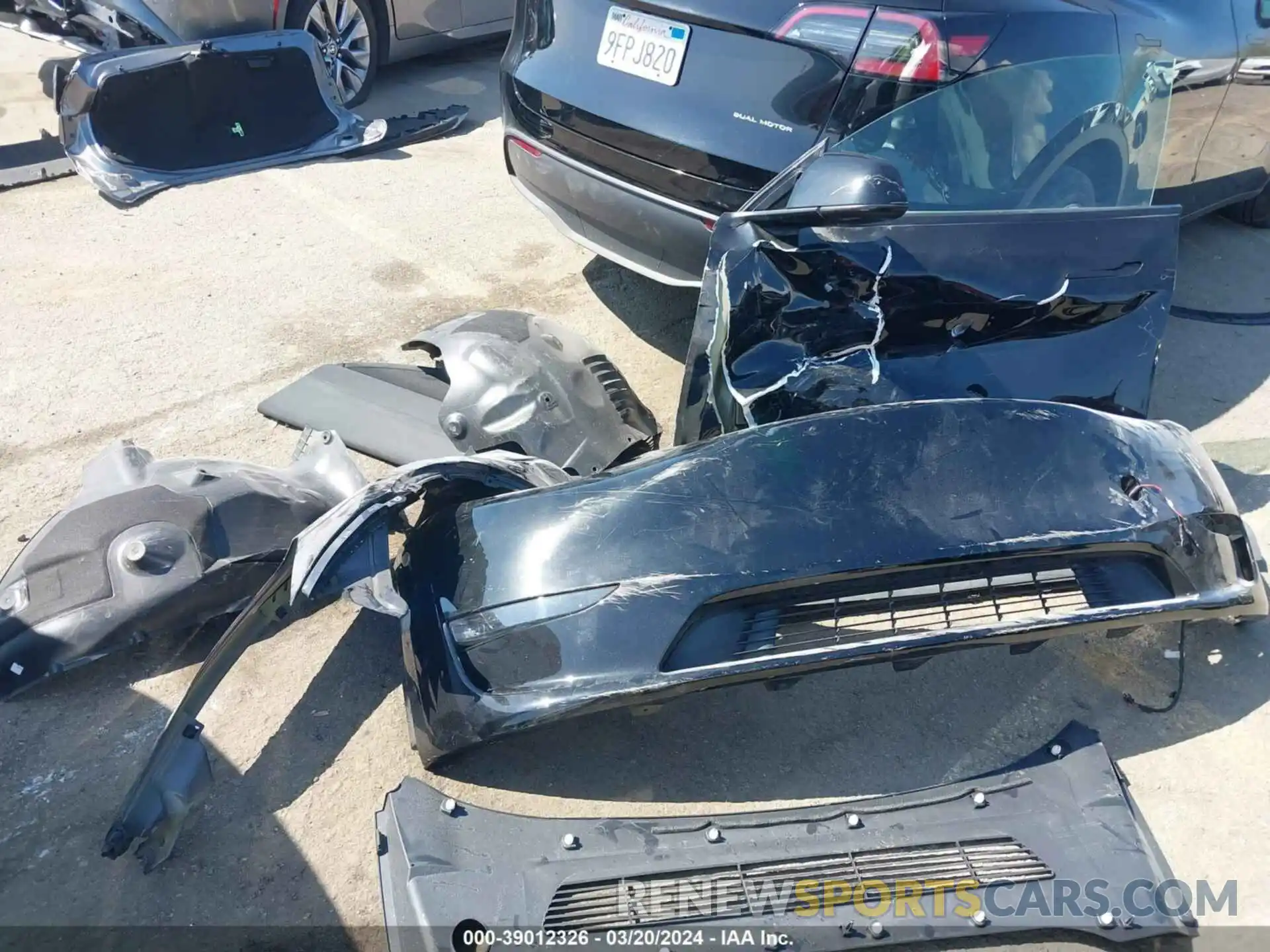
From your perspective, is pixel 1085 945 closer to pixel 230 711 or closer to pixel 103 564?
pixel 230 711

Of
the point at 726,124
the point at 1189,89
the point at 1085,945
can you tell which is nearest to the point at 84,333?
the point at 726,124

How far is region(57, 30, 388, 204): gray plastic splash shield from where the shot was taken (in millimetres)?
4938

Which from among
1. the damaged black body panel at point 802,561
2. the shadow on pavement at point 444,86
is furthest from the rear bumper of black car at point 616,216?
the shadow on pavement at point 444,86

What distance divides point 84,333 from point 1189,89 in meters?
4.61

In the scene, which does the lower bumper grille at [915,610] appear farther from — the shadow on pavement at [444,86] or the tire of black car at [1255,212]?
the shadow on pavement at [444,86]

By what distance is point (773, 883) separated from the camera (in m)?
2.00

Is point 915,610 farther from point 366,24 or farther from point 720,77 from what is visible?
point 366,24

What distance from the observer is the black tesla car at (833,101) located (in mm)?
2898

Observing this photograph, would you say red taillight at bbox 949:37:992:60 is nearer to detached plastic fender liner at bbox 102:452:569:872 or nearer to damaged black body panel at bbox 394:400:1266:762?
damaged black body panel at bbox 394:400:1266:762

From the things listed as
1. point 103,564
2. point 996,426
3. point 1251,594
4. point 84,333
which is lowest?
point 84,333

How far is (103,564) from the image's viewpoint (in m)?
2.56

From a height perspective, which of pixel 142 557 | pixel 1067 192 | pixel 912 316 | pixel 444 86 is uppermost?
pixel 1067 192

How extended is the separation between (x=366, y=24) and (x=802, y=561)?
17.8ft

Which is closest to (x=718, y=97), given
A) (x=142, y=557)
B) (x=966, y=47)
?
(x=966, y=47)
